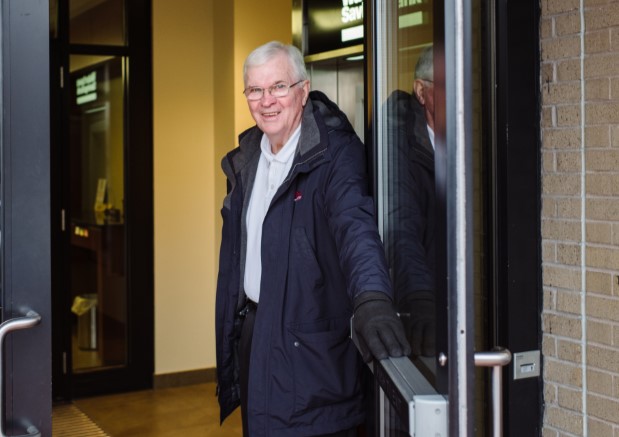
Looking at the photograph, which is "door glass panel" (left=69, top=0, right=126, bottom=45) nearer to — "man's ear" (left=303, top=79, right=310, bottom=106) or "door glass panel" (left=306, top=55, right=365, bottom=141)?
"door glass panel" (left=306, top=55, right=365, bottom=141)

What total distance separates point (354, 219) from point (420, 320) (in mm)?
469

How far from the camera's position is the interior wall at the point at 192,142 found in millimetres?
6055

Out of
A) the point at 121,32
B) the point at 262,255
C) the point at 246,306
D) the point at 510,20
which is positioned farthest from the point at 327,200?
the point at 121,32

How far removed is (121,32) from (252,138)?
336 cm

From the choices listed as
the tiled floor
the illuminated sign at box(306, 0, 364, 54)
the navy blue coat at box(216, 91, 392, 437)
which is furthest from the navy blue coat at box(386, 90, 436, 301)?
the tiled floor

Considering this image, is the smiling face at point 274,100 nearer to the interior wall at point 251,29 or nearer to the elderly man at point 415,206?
the elderly man at point 415,206

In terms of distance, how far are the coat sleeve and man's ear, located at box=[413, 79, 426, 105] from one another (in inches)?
15.7

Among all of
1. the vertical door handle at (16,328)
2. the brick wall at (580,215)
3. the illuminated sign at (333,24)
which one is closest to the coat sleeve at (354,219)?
the brick wall at (580,215)

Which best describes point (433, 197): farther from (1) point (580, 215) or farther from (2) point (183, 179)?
(2) point (183, 179)

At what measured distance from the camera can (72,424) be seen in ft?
17.7

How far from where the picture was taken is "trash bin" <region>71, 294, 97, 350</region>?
20.3ft

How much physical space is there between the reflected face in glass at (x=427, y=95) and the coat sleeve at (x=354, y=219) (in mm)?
405

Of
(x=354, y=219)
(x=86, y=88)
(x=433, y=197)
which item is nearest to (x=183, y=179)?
(x=86, y=88)

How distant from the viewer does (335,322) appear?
2643 millimetres
